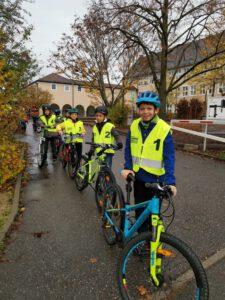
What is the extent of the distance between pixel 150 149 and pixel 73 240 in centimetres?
212

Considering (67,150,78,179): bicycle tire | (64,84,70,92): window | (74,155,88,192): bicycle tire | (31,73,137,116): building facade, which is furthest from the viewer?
(64,84,70,92): window

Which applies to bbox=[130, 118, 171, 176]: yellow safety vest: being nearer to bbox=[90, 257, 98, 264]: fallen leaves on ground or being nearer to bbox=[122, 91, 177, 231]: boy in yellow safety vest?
bbox=[122, 91, 177, 231]: boy in yellow safety vest

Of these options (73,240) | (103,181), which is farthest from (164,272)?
(103,181)

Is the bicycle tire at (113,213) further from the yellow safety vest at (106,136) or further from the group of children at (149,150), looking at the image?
the yellow safety vest at (106,136)

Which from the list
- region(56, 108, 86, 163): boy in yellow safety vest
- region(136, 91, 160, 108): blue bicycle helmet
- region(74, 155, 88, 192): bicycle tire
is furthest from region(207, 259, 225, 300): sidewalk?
region(56, 108, 86, 163): boy in yellow safety vest

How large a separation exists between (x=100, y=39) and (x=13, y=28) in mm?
10231

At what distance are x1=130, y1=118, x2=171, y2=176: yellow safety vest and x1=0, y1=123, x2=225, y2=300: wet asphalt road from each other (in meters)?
1.43

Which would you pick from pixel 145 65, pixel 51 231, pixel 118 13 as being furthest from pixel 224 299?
pixel 145 65

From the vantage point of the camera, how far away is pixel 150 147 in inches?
129

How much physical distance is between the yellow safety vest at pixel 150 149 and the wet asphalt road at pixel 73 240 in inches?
56.3

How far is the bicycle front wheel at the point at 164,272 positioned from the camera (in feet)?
8.56

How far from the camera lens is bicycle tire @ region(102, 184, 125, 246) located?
388 cm

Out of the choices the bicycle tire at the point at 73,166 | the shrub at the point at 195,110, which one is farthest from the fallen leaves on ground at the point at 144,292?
the shrub at the point at 195,110

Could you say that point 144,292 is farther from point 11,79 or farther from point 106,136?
point 11,79
